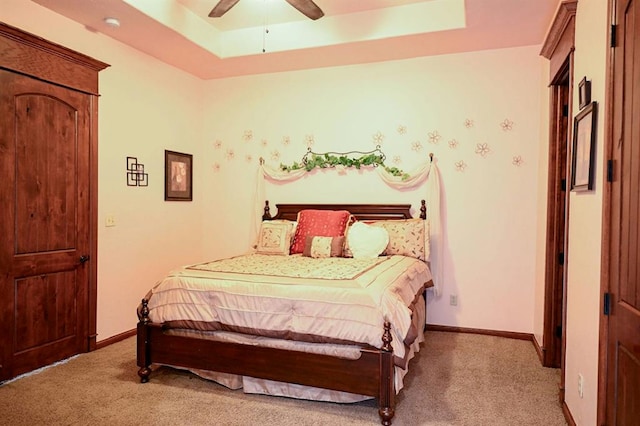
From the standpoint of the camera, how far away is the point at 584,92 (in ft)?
7.64

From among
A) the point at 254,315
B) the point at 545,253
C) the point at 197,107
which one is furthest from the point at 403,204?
the point at 197,107

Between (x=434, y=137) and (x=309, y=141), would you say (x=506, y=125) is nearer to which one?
(x=434, y=137)

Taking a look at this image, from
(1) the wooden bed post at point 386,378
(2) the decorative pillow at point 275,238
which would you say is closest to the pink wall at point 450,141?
(2) the decorative pillow at point 275,238

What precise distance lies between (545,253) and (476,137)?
1.34m

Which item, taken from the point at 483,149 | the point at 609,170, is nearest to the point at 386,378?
the point at 609,170

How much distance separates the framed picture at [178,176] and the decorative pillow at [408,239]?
2375mm

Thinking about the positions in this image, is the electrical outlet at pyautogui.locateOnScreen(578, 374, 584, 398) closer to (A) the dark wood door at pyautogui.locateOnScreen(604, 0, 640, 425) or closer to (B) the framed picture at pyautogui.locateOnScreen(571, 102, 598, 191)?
(A) the dark wood door at pyautogui.locateOnScreen(604, 0, 640, 425)

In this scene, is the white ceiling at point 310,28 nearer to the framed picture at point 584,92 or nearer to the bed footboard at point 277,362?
the framed picture at point 584,92

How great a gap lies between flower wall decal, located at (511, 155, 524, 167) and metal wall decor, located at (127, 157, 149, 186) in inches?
143

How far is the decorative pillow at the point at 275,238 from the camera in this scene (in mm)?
4371

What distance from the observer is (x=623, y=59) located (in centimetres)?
177

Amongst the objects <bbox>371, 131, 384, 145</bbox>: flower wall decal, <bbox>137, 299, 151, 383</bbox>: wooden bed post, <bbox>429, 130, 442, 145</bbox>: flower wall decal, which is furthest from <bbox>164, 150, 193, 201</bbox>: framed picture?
<bbox>429, 130, 442, 145</bbox>: flower wall decal

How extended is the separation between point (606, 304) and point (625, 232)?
1.19 feet

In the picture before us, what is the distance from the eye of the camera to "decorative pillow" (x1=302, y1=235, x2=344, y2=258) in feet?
13.5
